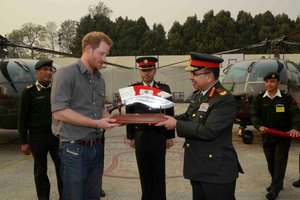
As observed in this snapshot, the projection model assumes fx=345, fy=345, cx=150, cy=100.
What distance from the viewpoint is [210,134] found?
2803 mm

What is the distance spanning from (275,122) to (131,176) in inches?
105

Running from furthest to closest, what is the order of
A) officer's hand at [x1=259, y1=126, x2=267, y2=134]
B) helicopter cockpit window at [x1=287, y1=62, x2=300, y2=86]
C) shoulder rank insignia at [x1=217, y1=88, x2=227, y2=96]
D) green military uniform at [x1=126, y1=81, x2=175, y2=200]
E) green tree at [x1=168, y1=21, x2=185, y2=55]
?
green tree at [x1=168, y1=21, x2=185, y2=55] < helicopter cockpit window at [x1=287, y1=62, x2=300, y2=86] < officer's hand at [x1=259, y1=126, x2=267, y2=134] < green military uniform at [x1=126, y1=81, x2=175, y2=200] < shoulder rank insignia at [x1=217, y1=88, x2=227, y2=96]

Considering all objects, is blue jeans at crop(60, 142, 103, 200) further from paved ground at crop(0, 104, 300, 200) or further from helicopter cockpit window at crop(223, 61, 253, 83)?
helicopter cockpit window at crop(223, 61, 253, 83)

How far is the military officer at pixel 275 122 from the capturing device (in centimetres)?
493

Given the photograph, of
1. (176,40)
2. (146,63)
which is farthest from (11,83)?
(176,40)

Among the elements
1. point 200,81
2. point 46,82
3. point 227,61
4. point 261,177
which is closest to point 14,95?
point 46,82

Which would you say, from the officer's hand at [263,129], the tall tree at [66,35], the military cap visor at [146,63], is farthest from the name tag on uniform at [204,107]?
the tall tree at [66,35]

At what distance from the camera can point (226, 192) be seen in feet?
9.64

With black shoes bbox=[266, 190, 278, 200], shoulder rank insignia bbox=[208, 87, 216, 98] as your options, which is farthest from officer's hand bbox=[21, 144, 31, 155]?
black shoes bbox=[266, 190, 278, 200]

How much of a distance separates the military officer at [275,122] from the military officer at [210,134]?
84.3 inches

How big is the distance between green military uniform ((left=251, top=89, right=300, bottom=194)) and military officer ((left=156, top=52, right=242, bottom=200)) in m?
2.20

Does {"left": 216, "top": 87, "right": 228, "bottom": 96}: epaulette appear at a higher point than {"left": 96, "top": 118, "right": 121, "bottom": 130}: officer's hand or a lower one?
higher

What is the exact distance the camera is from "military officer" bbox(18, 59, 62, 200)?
4.63 meters

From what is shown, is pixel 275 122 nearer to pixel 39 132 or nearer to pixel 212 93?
pixel 212 93
